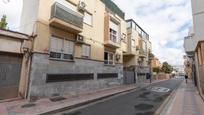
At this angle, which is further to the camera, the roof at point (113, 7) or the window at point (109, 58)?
the roof at point (113, 7)

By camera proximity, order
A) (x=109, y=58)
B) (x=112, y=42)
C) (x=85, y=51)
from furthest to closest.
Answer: (x=109, y=58) < (x=112, y=42) < (x=85, y=51)

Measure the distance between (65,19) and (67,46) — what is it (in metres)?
2.06

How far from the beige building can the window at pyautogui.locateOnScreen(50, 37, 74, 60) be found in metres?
1.53

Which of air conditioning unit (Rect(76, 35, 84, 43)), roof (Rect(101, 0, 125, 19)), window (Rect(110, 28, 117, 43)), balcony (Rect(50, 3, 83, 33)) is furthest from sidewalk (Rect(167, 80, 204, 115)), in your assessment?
roof (Rect(101, 0, 125, 19))

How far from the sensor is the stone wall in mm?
8513

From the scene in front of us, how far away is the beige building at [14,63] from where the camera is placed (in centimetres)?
787

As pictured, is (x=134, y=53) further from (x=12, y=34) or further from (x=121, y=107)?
(x=12, y=34)

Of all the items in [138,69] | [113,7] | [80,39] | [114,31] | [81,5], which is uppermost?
[113,7]

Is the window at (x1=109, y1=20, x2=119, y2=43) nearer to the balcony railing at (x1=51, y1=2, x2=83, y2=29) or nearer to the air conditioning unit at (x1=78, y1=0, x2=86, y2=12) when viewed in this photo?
the air conditioning unit at (x1=78, y1=0, x2=86, y2=12)

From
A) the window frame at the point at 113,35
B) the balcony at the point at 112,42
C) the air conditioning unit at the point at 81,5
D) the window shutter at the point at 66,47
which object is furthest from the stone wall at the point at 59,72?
the air conditioning unit at the point at 81,5

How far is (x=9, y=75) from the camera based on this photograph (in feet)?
26.7

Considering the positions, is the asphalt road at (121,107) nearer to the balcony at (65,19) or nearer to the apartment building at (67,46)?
the apartment building at (67,46)

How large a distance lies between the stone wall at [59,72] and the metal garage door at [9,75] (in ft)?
3.11

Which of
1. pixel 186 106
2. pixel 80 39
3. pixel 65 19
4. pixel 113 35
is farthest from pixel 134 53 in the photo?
pixel 186 106
